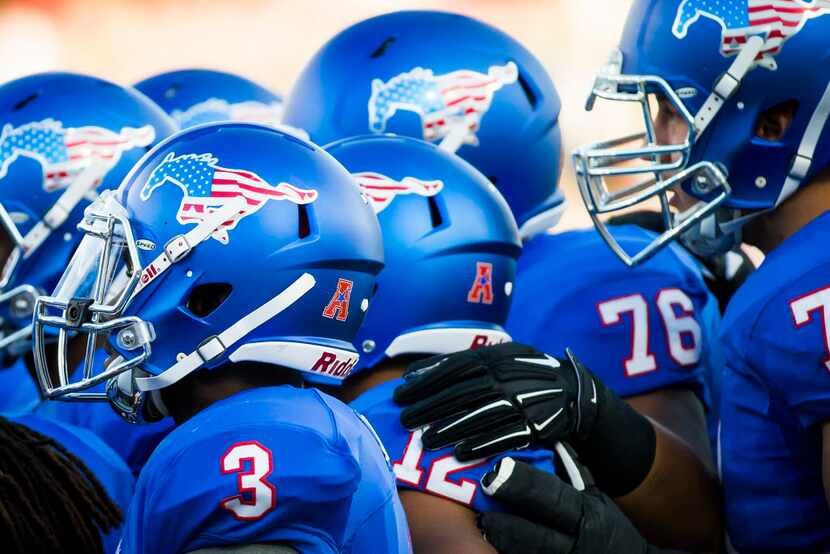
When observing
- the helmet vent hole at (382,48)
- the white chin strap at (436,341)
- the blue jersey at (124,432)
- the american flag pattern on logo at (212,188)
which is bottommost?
the blue jersey at (124,432)

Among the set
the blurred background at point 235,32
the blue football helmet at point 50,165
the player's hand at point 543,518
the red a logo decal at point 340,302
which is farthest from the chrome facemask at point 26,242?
the blurred background at point 235,32

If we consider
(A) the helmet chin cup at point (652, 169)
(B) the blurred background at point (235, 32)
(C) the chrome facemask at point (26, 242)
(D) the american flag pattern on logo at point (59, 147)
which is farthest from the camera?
(B) the blurred background at point (235, 32)

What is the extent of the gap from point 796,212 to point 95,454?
4.22 ft

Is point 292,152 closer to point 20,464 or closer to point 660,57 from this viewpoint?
point 20,464

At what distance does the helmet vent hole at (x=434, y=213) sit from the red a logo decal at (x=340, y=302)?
397mm

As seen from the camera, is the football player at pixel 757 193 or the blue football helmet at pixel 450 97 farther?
the blue football helmet at pixel 450 97

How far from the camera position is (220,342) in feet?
5.46

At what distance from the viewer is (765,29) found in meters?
2.13

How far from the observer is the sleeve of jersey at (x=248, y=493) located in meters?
1.44

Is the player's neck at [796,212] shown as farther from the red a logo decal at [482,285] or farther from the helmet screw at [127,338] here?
the helmet screw at [127,338]

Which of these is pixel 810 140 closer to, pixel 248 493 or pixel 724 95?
pixel 724 95

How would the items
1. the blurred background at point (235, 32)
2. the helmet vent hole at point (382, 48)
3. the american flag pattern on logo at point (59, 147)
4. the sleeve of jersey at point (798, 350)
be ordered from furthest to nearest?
the blurred background at point (235, 32) < the helmet vent hole at point (382, 48) < the american flag pattern on logo at point (59, 147) < the sleeve of jersey at point (798, 350)

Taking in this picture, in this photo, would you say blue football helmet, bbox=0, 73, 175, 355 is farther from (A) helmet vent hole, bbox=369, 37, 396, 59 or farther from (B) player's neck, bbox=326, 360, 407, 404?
(B) player's neck, bbox=326, 360, 407, 404

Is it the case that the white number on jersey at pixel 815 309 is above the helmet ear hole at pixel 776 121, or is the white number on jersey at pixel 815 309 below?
below
